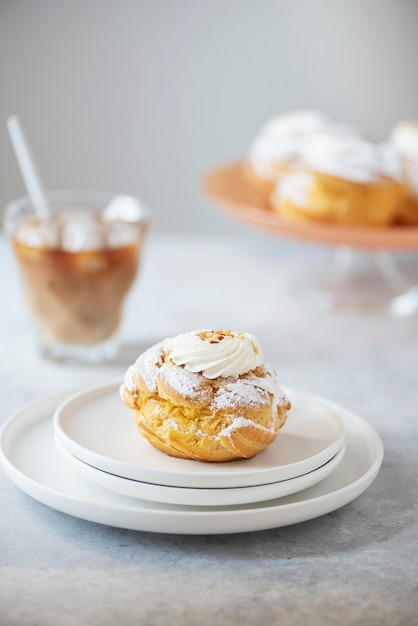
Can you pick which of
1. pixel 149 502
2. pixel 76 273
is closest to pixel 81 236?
pixel 76 273

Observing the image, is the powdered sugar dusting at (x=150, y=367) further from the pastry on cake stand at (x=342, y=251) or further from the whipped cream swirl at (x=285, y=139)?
the whipped cream swirl at (x=285, y=139)

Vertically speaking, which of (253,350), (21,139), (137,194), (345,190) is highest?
(21,139)

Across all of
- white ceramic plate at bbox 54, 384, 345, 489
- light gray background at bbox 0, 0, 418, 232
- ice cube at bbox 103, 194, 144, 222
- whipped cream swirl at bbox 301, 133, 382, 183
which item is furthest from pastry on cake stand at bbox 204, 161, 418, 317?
light gray background at bbox 0, 0, 418, 232

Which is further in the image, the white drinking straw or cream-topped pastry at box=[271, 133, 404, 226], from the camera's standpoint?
cream-topped pastry at box=[271, 133, 404, 226]

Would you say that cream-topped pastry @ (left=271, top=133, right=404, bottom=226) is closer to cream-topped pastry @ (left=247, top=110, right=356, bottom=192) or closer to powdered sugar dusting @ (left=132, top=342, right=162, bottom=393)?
cream-topped pastry @ (left=247, top=110, right=356, bottom=192)

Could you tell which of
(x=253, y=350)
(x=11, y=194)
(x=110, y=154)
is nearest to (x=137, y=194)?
(x=110, y=154)

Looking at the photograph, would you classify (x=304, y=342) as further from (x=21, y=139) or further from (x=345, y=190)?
(x=21, y=139)

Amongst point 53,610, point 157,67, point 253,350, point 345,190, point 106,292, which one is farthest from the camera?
point 157,67

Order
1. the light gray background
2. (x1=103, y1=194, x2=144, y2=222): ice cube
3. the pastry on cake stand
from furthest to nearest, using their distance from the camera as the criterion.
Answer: the light gray background → the pastry on cake stand → (x1=103, y1=194, x2=144, y2=222): ice cube
